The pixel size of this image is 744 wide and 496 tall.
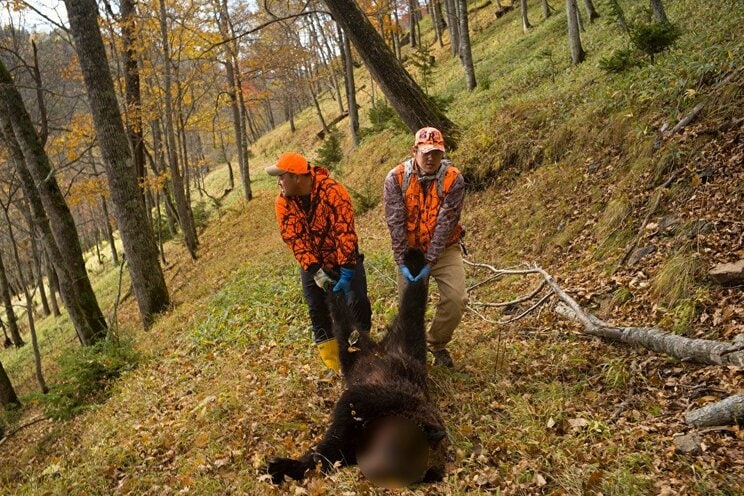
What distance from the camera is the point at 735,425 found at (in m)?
3.30

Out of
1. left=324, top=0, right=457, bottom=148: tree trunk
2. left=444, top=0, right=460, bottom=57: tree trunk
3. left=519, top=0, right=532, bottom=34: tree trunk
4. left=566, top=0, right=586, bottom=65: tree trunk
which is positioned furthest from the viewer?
left=444, top=0, right=460, bottom=57: tree trunk

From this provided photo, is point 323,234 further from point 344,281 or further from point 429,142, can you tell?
point 429,142

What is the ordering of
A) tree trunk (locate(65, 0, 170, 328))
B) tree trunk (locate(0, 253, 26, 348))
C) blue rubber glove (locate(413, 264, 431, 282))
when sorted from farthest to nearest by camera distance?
tree trunk (locate(0, 253, 26, 348))
tree trunk (locate(65, 0, 170, 328))
blue rubber glove (locate(413, 264, 431, 282))

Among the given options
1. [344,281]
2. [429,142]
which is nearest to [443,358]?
[344,281]

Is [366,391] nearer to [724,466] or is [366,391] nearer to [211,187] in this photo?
[724,466]

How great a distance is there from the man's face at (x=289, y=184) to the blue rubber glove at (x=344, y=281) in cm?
93

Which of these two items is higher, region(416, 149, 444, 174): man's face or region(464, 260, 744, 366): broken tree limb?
region(416, 149, 444, 174): man's face

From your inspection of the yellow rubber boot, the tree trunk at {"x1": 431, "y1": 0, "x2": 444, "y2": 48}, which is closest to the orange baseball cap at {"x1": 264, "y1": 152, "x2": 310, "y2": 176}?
the yellow rubber boot

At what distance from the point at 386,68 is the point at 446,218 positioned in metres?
7.21

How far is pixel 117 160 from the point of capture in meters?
10.7

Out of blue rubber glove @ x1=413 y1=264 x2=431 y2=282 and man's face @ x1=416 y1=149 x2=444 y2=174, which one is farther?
man's face @ x1=416 y1=149 x2=444 y2=174

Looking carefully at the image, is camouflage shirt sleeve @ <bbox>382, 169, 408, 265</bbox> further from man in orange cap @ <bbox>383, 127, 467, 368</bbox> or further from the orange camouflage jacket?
the orange camouflage jacket

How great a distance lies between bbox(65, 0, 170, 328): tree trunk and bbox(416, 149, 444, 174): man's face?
8.55 m

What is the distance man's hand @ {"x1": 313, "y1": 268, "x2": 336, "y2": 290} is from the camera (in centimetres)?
477
